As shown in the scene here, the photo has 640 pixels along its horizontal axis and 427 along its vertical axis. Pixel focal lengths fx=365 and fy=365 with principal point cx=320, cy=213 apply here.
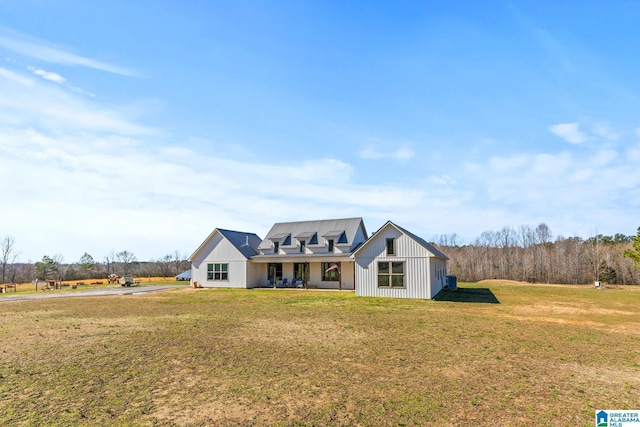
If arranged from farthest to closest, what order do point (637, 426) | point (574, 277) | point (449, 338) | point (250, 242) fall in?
point (574, 277)
point (250, 242)
point (449, 338)
point (637, 426)

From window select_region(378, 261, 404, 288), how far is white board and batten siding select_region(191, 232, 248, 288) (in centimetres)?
1357

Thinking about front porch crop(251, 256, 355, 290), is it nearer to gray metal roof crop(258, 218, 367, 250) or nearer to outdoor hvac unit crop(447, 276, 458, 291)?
gray metal roof crop(258, 218, 367, 250)

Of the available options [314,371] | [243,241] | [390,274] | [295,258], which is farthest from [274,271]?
[314,371]

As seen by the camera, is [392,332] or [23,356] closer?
[23,356]

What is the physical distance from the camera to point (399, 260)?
24.3 metres

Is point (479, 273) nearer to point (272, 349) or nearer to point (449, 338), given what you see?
point (449, 338)

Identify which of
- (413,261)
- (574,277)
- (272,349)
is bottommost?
(574,277)

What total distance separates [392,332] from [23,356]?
34.2ft

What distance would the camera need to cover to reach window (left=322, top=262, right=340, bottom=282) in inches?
1227

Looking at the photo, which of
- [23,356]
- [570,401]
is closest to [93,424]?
[23,356]

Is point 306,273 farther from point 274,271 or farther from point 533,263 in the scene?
point 533,263

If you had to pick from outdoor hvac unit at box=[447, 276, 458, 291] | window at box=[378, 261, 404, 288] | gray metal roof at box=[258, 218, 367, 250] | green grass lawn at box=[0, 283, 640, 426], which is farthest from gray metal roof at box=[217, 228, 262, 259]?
green grass lawn at box=[0, 283, 640, 426]

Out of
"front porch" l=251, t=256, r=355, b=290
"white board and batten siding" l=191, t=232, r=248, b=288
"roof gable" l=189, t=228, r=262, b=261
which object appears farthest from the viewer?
"roof gable" l=189, t=228, r=262, b=261

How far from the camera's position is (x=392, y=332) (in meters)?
12.4
